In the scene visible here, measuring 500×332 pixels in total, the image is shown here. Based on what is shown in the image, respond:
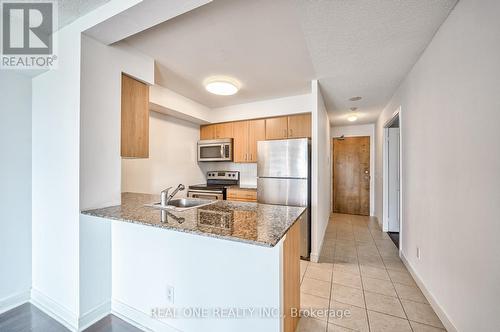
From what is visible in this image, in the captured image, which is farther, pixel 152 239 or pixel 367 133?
pixel 367 133

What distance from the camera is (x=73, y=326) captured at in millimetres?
1661

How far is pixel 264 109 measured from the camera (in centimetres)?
373

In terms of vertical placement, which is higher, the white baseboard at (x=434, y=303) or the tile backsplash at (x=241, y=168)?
the tile backsplash at (x=241, y=168)

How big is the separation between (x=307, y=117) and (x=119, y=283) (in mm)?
3218

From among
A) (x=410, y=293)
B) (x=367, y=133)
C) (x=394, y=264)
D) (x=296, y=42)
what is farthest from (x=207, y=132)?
(x=367, y=133)

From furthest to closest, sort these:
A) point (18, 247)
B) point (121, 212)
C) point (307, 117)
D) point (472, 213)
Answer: point (307, 117), point (18, 247), point (121, 212), point (472, 213)

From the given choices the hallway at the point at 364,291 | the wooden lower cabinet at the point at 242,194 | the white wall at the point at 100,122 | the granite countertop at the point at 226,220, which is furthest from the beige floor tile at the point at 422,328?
the white wall at the point at 100,122

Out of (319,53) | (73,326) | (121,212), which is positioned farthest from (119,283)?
(319,53)

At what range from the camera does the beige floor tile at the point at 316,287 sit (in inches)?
83.5

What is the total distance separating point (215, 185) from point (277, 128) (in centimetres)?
176

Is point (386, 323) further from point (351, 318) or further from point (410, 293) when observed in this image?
point (410, 293)

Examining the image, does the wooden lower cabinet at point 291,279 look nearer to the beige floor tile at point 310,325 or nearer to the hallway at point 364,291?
the beige floor tile at point 310,325

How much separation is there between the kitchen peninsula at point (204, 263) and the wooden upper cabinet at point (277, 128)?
197 centimetres

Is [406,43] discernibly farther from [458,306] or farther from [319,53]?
[458,306]
